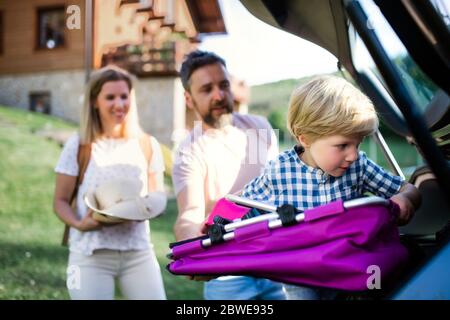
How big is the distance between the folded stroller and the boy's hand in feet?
0.13

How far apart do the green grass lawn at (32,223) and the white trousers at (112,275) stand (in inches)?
41.5

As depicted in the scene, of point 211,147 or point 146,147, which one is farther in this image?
point 146,147

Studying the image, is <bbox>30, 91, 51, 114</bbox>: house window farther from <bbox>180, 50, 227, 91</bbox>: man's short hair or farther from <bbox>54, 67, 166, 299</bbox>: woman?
<bbox>180, 50, 227, 91</bbox>: man's short hair

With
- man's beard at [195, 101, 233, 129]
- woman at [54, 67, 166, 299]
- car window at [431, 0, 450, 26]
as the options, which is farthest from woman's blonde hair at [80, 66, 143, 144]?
car window at [431, 0, 450, 26]

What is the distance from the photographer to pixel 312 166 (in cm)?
172

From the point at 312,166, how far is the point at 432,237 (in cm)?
44

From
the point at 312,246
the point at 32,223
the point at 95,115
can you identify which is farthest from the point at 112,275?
the point at 32,223

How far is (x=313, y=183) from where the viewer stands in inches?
66.5

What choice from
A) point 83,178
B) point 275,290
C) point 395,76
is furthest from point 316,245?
point 83,178

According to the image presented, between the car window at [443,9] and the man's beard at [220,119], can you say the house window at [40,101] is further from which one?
the car window at [443,9]

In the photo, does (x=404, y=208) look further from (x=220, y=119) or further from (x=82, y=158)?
(x=82, y=158)

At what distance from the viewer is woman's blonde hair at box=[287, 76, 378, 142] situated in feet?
5.25

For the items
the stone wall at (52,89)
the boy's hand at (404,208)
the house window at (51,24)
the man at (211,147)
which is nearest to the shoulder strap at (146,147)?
the man at (211,147)

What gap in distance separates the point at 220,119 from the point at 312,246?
934 millimetres
